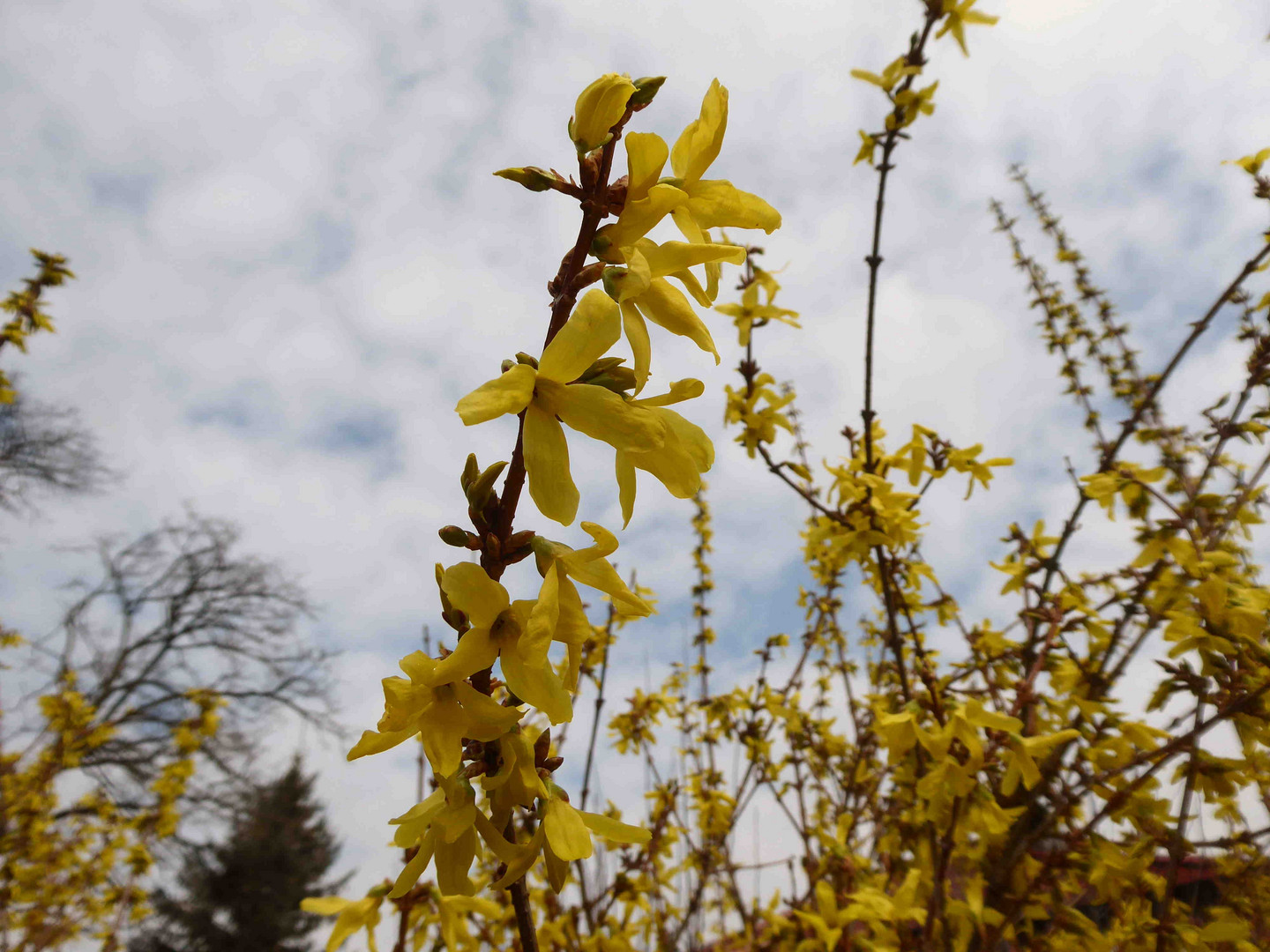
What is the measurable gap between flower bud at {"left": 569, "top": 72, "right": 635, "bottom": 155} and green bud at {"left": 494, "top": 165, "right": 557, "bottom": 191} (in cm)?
6

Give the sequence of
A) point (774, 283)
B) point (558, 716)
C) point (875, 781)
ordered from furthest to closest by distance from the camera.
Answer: point (875, 781), point (774, 283), point (558, 716)

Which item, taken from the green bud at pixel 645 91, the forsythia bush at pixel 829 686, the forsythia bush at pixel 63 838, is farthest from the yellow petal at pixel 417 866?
the forsythia bush at pixel 63 838

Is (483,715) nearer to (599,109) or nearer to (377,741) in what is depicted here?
(377,741)

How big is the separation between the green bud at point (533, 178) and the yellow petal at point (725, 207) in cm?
19

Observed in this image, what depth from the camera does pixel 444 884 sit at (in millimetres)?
782

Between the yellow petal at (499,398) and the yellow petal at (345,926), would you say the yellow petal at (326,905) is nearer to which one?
the yellow petal at (345,926)

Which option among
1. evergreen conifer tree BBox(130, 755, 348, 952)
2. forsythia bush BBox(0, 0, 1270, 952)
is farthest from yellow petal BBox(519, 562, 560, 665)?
evergreen conifer tree BBox(130, 755, 348, 952)

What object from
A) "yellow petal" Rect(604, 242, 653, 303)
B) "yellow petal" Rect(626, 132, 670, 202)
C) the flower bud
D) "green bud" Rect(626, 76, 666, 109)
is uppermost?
"green bud" Rect(626, 76, 666, 109)

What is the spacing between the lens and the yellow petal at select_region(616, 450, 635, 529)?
30.8 inches

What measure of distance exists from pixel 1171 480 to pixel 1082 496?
88 centimetres

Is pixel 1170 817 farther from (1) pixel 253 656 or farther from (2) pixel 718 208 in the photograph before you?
(1) pixel 253 656

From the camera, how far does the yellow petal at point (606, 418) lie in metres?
0.74

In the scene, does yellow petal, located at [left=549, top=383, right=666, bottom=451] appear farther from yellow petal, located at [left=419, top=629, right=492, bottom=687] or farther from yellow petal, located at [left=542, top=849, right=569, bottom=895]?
yellow petal, located at [left=542, top=849, right=569, bottom=895]

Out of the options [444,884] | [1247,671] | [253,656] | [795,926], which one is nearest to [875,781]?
[795,926]
